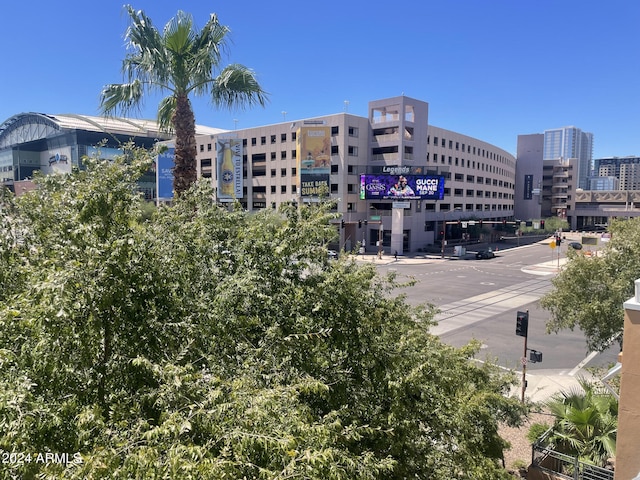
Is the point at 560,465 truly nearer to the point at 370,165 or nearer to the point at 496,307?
the point at 496,307

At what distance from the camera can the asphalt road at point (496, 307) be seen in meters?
21.1

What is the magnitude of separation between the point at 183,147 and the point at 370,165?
52999mm

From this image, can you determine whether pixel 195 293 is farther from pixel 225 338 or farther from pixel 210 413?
pixel 210 413

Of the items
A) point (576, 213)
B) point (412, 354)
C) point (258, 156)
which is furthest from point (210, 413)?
point (576, 213)

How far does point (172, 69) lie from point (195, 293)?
341 inches

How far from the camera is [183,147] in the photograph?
1316 cm

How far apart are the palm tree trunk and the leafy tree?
13293 mm

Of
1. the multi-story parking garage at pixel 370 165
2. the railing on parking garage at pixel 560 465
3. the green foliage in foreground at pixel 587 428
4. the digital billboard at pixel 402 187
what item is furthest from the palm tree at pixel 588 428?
the digital billboard at pixel 402 187

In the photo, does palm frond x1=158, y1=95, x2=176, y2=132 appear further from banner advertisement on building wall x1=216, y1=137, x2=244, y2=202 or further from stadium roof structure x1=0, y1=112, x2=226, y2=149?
stadium roof structure x1=0, y1=112, x2=226, y2=149

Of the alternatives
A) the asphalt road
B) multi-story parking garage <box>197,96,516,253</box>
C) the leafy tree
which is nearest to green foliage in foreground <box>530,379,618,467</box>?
the asphalt road

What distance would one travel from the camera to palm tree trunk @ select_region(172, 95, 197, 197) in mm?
13070

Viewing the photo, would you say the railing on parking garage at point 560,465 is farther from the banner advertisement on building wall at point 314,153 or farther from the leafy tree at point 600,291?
the banner advertisement on building wall at point 314,153

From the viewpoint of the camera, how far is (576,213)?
121625 millimetres

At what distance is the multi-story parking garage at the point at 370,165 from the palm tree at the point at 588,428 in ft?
154
